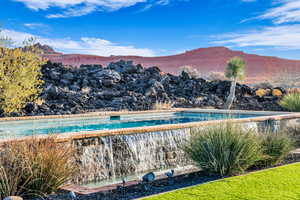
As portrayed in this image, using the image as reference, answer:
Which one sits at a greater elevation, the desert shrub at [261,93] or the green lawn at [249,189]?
the desert shrub at [261,93]

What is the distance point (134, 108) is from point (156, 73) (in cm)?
708

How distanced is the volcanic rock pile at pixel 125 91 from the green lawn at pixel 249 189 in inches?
391

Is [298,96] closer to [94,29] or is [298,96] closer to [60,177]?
[60,177]

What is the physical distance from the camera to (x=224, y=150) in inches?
217

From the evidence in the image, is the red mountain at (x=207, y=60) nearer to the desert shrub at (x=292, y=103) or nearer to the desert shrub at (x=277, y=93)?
the desert shrub at (x=277, y=93)

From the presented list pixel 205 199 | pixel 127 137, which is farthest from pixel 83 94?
pixel 205 199

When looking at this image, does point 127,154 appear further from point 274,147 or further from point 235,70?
point 235,70

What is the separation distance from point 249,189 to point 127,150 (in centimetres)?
264

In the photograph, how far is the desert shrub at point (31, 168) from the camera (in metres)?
4.21

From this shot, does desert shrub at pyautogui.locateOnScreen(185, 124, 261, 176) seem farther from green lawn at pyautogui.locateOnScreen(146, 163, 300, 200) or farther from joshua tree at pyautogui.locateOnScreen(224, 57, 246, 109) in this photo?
joshua tree at pyautogui.locateOnScreen(224, 57, 246, 109)

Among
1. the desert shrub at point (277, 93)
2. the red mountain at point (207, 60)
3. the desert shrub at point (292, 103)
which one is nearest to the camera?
A: the desert shrub at point (292, 103)

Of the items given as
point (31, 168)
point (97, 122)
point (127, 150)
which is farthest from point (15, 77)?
point (31, 168)

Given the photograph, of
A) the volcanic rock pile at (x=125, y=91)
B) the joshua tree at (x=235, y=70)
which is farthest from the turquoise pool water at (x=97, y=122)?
the joshua tree at (x=235, y=70)

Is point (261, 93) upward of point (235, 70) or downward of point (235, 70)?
downward
